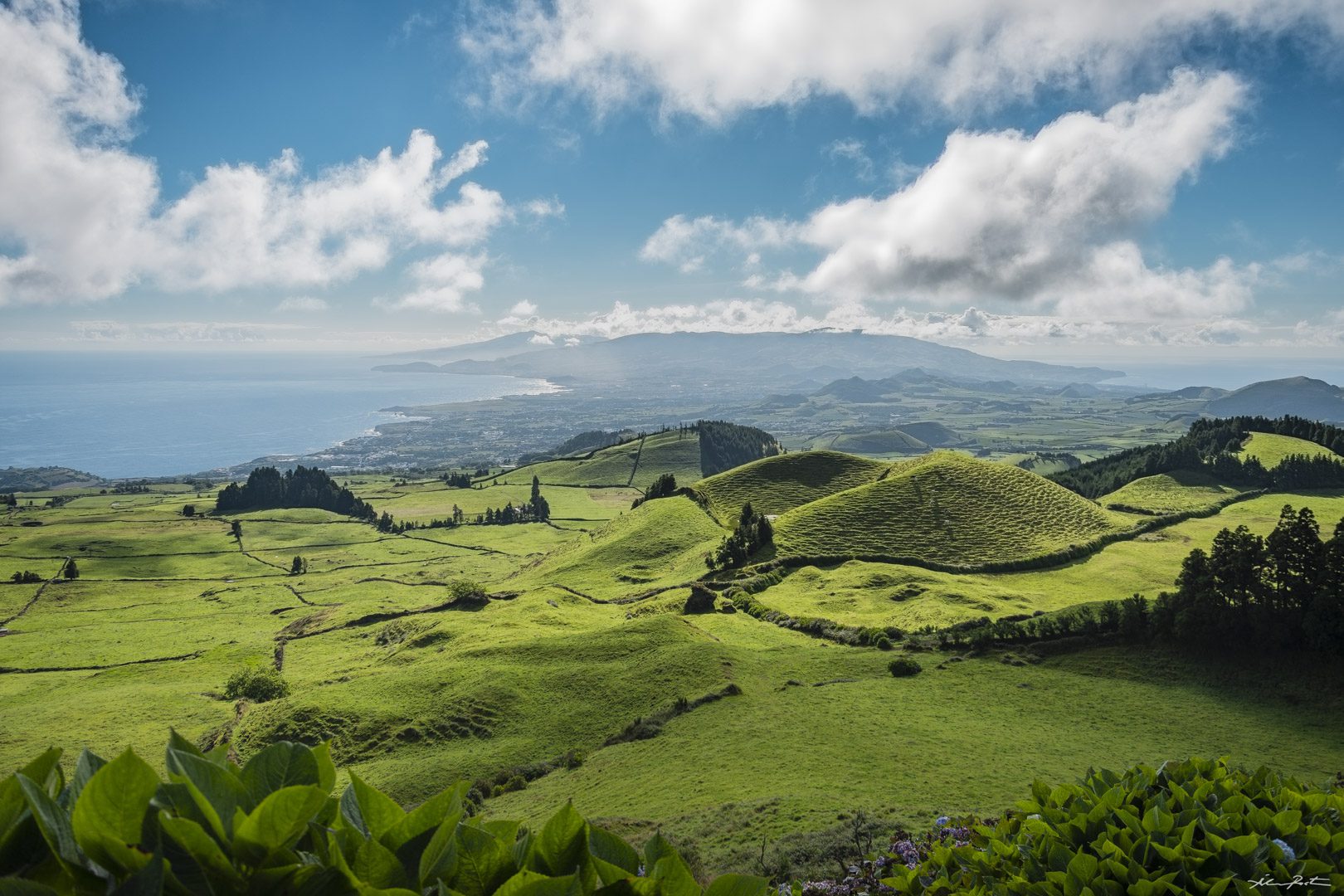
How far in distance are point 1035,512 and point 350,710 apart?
9269cm

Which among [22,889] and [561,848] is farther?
[561,848]

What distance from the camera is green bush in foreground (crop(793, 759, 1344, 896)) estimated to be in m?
5.35

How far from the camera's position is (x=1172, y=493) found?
404 ft

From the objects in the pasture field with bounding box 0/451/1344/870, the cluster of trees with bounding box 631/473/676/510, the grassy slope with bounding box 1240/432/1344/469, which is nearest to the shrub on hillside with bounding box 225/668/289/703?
the pasture field with bounding box 0/451/1344/870

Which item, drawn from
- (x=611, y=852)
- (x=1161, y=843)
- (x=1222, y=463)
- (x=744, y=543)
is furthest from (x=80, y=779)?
(x=1222, y=463)

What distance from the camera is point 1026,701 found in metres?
39.4

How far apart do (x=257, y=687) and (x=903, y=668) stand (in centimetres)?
5242

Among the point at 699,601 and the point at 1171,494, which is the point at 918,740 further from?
the point at 1171,494

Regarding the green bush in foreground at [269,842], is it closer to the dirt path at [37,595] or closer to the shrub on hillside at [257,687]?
the shrub on hillside at [257,687]

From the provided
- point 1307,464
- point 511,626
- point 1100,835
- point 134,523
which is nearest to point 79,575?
point 134,523

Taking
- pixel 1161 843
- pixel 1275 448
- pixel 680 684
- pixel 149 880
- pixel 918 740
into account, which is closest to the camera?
pixel 149 880

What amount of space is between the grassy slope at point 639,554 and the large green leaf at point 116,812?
84304 mm

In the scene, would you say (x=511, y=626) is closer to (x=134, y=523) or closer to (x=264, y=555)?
(x=264, y=555)

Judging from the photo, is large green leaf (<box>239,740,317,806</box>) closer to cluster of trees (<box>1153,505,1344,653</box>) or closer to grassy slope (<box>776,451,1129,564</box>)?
cluster of trees (<box>1153,505,1344,653</box>)
